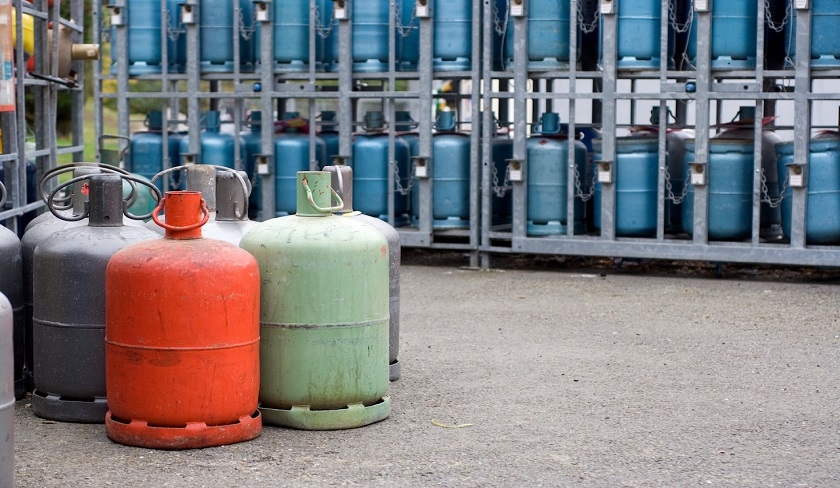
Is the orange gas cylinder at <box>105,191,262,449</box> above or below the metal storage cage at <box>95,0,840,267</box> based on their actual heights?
below

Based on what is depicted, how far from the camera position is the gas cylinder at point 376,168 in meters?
10.5

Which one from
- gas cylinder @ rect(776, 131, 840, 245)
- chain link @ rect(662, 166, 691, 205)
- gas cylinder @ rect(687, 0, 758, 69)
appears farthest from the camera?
chain link @ rect(662, 166, 691, 205)

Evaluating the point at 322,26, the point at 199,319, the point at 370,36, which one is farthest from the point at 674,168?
the point at 199,319

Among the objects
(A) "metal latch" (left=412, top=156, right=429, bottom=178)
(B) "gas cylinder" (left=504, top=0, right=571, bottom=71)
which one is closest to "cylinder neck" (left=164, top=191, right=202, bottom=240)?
(A) "metal latch" (left=412, top=156, right=429, bottom=178)

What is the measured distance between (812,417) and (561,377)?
130cm

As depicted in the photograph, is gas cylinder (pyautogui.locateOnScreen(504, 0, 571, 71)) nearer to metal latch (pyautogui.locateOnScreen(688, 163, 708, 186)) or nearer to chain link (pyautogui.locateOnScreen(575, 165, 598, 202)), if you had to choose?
chain link (pyautogui.locateOnScreen(575, 165, 598, 202))

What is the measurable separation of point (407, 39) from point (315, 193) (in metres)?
5.36

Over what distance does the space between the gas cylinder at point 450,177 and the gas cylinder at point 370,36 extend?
0.70 m

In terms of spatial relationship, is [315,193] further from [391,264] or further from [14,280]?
[14,280]

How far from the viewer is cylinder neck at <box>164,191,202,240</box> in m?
4.93

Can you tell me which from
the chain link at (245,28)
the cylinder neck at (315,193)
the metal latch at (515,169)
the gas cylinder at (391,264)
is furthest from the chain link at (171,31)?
the cylinder neck at (315,193)

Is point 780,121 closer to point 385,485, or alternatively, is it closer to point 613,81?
point 613,81

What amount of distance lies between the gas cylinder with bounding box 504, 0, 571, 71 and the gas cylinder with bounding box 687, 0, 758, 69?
117 centimetres

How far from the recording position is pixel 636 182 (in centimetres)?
974
